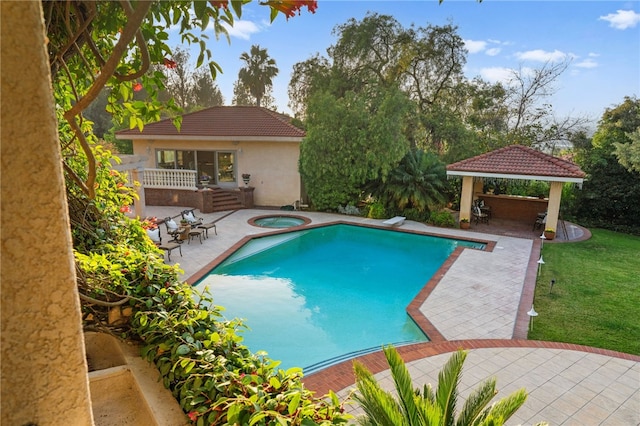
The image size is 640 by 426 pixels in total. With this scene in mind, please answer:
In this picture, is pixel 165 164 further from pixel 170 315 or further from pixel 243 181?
pixel 170 315

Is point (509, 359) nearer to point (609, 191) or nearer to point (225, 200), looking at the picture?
point (609, 191)

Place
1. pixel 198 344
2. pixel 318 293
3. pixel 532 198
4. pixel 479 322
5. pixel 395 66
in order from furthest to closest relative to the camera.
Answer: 1. pixel 395 66
2. pixel 532 198
3. pixel 318 293
4. pixel 479 322
5. pixel 198 344

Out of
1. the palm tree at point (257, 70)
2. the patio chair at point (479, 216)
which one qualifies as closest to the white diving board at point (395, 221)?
the patio chair at point (479, 216)

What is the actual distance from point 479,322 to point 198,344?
754 cm

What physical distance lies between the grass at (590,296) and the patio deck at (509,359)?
1.46 ft

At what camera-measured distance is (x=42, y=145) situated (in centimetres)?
152

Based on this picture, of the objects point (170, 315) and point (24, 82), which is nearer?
point (24, 82)

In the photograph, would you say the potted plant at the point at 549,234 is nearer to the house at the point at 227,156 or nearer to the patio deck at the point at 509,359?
the patio deck at the point at 509,359

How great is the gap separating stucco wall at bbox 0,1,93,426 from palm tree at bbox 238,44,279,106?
158 ft

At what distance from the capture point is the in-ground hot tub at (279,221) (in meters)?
19.7

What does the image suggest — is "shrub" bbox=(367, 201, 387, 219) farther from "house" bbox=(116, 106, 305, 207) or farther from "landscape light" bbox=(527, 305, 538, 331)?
"landscape light" bbox=(527, 305, 538, 331)

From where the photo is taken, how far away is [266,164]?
23672 millimetres

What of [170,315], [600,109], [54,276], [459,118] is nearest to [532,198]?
[459,118]

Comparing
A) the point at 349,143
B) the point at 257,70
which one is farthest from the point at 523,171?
the point at 257,70
